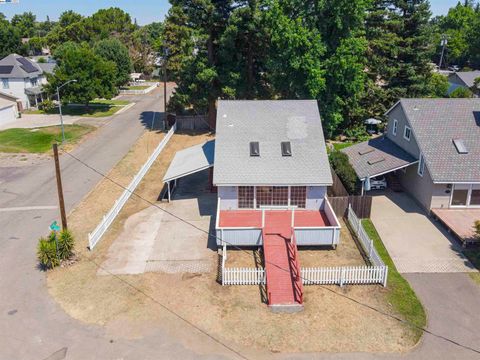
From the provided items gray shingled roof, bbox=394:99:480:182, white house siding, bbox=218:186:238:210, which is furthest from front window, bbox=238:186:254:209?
gray shingled roof, bbox=394:99:480:182

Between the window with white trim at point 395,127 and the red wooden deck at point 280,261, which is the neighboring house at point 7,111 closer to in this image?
the red wooden deck at point 280,261

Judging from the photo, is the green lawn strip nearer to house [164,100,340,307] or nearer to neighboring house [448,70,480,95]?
house [164,100,340,307]

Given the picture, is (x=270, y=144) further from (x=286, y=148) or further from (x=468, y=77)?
(x=468, y=77)

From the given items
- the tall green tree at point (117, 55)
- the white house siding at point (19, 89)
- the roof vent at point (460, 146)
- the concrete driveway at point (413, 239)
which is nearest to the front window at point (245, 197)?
the concrete driveway at point (413, 239)

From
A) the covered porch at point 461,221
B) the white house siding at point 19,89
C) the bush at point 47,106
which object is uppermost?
the white house siding at point 19,89

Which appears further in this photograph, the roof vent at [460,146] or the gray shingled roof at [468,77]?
the gray shingled roof at [468,77]

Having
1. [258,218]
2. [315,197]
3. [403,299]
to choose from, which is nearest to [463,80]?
[315,197]
